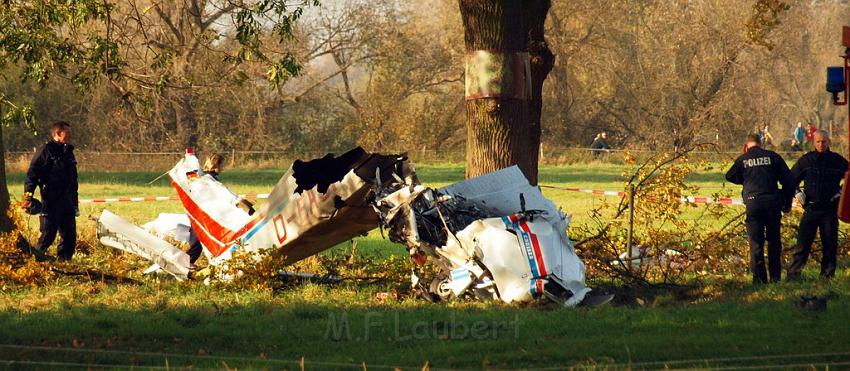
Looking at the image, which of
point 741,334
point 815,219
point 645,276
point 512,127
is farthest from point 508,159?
point 741,334

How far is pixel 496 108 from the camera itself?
52.8ft

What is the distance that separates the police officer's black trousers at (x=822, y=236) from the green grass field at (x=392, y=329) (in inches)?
8.7

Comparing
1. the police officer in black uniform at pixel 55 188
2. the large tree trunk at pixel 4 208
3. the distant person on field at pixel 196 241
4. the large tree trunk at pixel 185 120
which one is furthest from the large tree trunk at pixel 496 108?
the large tree trunk at pixel 185 120

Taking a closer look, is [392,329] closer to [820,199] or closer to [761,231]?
[761,231]

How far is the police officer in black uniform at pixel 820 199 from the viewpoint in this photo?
1373cm

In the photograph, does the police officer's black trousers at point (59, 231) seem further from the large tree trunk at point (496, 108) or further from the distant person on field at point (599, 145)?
the distant person on field at point (599, 145)

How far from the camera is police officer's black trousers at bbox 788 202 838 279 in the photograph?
1387cm

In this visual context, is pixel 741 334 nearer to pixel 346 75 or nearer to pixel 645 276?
pixel 645 276

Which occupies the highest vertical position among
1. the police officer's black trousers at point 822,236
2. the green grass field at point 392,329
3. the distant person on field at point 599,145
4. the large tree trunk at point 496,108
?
the large tree trunk at point 496,108

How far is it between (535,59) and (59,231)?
637cm

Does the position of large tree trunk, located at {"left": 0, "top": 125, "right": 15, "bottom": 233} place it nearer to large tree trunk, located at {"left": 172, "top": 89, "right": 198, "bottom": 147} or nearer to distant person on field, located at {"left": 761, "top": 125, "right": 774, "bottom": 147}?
large tree trunk, located at {"left": 172, "top": 89, "right": 198, "bottom": 147}

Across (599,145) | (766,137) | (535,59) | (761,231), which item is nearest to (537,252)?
(761,231)

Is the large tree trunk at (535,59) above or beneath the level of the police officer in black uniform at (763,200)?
above

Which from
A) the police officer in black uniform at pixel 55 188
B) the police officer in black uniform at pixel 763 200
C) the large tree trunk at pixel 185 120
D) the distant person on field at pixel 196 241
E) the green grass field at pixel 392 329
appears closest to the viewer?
the green grass field at pixel 392 329
